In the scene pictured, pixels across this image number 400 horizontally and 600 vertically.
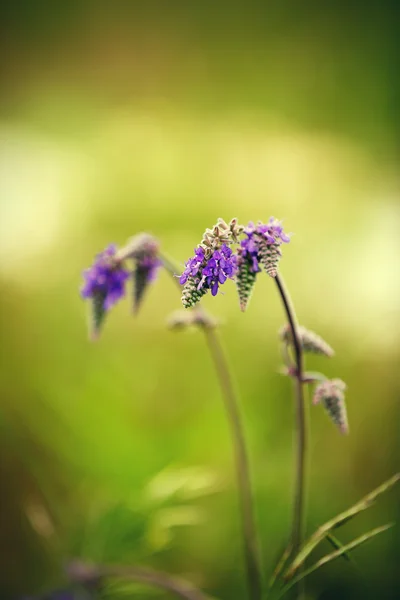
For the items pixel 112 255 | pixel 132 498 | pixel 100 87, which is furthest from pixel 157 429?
pixel 100 87

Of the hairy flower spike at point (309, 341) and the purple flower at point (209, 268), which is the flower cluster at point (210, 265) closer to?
the purple flower at point (209, 268)

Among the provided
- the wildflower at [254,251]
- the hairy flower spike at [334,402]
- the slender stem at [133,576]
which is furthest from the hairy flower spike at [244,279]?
the slender stem at [133,576]

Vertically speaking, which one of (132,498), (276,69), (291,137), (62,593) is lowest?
(62,593)

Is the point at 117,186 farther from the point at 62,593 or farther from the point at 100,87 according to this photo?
the point at 62,593

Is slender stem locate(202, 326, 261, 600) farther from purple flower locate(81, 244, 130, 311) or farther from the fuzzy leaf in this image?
the fuzzy leaf

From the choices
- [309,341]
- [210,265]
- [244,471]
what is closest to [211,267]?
[210,265]

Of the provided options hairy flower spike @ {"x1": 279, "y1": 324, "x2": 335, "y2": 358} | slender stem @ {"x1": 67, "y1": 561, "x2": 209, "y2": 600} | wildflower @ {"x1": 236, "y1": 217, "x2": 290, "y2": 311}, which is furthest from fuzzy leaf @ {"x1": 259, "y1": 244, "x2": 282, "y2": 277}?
slender stem @ {"x1": 67, "y1": 561, "x2": 209, "y2": 600}
